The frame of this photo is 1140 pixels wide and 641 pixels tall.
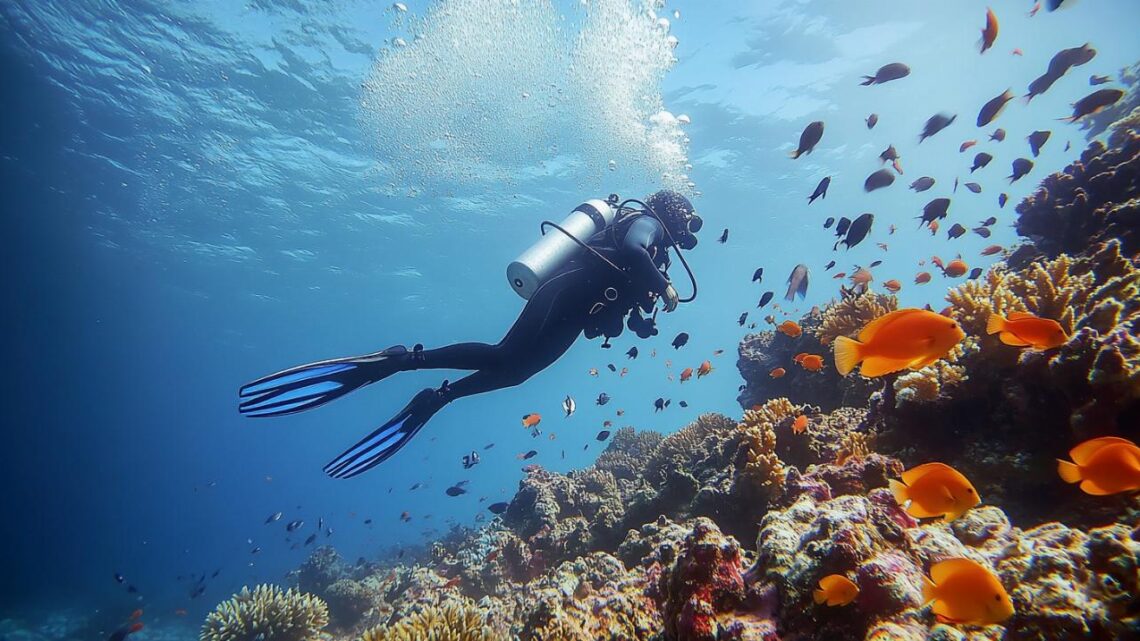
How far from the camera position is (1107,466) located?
2346 millimetres

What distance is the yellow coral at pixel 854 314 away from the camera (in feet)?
22.8

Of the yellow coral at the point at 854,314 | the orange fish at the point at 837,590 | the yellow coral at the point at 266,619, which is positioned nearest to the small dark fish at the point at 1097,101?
the yellow coral at the point at 854,314

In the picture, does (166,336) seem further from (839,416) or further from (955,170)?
(955,170)

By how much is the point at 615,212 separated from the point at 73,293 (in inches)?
1988

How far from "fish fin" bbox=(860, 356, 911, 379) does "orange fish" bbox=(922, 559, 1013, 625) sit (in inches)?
40.1

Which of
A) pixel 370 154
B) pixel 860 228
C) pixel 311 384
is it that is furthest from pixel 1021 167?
pixel 370 154

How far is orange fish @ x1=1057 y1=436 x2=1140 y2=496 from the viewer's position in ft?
7.55

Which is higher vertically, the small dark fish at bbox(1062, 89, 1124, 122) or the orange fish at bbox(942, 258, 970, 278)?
the small dark fish at bbox(1062, 89, 1124, 122)

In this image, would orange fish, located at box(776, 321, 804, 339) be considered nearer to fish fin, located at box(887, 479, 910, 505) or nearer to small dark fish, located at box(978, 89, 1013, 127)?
small dark fish, located at box(978, 89, 1013, 127)

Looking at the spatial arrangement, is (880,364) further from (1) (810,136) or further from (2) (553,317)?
(1) (810,136)

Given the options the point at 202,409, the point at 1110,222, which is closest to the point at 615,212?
the point at 1110,222

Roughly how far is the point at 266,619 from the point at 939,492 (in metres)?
10.3

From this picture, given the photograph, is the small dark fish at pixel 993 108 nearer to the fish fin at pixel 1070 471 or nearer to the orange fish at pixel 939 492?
the fish fin at pixel 1070 471

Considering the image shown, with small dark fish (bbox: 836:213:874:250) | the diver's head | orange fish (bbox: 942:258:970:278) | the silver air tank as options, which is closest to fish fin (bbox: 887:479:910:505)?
the silver air tank
